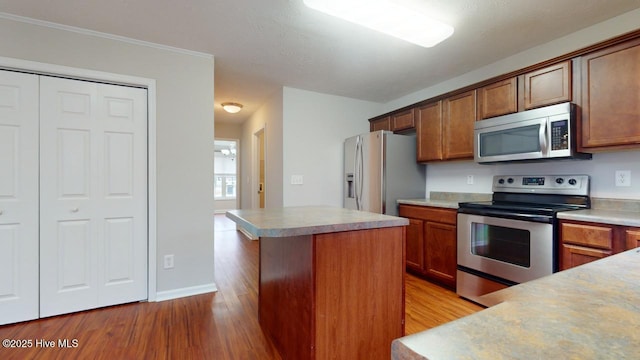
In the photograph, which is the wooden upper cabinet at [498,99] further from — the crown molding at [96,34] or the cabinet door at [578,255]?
the crown molding at [96,34]

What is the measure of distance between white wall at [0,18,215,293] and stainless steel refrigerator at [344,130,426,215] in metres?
1.86

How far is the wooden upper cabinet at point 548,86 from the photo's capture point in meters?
2.20

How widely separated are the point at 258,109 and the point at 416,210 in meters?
3.30

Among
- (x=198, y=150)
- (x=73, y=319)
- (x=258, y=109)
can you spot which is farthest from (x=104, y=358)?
(x=258, y=109)

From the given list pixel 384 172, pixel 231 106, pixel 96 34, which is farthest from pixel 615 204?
pixel 231 106

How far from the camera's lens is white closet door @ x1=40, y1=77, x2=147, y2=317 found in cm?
229

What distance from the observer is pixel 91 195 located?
240cm

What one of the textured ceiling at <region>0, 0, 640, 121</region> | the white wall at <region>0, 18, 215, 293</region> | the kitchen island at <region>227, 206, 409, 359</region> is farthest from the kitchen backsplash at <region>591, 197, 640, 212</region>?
the white wall at <region>0, 18, 215, 293</region>

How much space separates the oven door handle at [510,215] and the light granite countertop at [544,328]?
173 centimetres

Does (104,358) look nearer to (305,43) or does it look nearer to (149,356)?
(149,356)

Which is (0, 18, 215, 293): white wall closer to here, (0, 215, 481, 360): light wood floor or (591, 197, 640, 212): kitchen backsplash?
(0, 215, 481, 360): light wood floor

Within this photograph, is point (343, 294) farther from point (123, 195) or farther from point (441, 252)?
point (123, 195)

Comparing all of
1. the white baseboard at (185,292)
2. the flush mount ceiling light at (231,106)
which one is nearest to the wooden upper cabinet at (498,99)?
the white baseboard at (185,292)

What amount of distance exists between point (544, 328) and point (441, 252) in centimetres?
268
